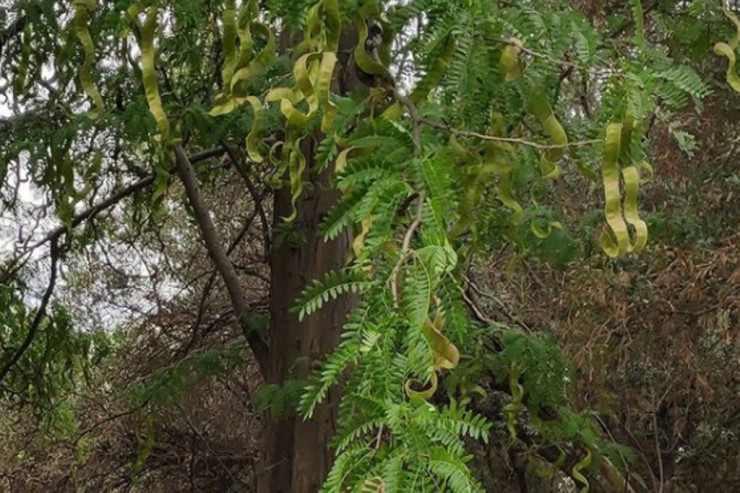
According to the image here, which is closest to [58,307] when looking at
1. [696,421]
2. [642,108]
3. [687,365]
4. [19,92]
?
[19,92]

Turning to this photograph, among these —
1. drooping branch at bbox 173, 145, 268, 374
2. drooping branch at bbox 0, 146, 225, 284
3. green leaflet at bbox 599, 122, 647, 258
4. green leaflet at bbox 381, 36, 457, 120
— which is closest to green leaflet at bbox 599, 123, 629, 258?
green leaflet at bbox 599, 122, 647, 258

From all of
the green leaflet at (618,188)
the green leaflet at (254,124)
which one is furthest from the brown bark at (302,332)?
the green leaflet at (618,188)

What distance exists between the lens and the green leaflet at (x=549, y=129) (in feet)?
5.78

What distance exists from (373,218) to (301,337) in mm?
2357

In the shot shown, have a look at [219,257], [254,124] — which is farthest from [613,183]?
[219,257]

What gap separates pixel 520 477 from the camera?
17.5ft

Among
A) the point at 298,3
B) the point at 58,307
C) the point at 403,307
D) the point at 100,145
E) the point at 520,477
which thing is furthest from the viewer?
the point at 520,477

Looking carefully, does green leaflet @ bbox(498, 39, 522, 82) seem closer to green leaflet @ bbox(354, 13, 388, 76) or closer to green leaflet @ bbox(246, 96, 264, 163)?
green leaflet @ bbox(354, 13, 388, 76)

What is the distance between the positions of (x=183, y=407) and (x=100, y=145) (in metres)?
2.12

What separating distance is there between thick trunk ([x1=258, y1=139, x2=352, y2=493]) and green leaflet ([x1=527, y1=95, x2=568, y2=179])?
1.64 meters

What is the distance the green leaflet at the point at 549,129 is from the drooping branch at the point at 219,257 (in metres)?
2.27

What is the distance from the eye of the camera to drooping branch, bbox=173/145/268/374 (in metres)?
4.06

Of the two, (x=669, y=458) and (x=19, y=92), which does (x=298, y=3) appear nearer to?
(x=19, y=92)

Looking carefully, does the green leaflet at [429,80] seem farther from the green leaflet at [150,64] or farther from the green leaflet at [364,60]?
the green leaflet at [150,64]
